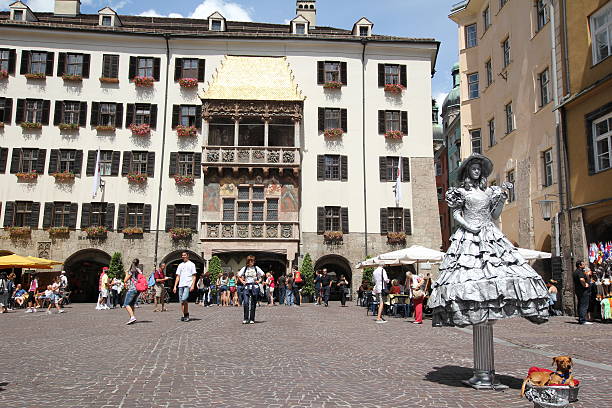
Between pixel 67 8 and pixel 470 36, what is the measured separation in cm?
2942

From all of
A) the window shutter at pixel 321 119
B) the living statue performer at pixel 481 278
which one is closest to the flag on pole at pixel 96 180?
the window shutter at pixel 321 119

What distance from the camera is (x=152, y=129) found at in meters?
35.4

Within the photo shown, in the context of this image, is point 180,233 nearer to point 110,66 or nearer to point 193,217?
point 193,217

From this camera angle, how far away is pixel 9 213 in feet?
111

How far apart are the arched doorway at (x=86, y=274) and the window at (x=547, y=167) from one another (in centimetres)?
2502

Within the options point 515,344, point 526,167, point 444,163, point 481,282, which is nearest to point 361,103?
point 526,167

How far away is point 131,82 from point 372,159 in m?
16.2

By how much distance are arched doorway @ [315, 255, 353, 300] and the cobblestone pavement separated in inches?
822

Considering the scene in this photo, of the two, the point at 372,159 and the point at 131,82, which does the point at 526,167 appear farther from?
Answer: the point at 131,82

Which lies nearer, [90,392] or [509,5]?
[90,392]

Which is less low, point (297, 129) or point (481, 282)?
point (297, 129)

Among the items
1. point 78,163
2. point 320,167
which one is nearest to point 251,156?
point 320,167

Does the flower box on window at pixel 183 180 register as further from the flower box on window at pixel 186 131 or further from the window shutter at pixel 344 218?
the window shutter at pixel 344 218

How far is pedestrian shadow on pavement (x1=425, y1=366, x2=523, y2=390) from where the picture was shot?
6.80 metres
